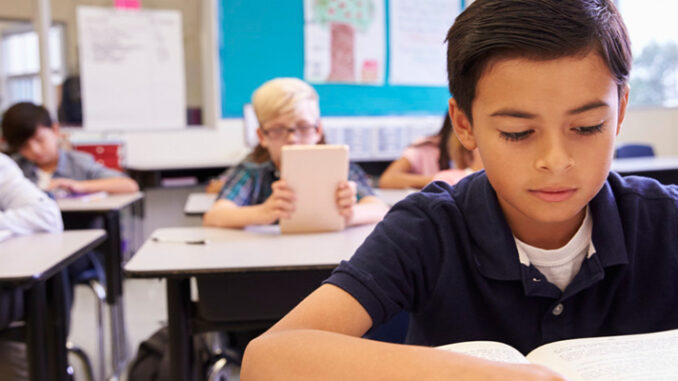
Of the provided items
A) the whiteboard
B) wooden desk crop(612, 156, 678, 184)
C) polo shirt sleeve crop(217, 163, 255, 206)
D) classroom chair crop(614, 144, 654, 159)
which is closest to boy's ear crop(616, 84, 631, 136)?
polo shirt sleeve crop(217, 163, 255, 206)

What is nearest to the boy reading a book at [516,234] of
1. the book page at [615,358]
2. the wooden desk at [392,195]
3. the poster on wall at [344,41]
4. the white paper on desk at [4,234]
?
the book page at [615,358]

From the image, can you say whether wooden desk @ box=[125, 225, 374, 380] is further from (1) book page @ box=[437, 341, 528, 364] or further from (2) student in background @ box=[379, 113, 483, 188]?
(2) student in background @ box=[379, 113, 483, 188]

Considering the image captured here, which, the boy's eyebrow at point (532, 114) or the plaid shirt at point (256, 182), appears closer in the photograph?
the boy's eyebrow at point (532, 114)

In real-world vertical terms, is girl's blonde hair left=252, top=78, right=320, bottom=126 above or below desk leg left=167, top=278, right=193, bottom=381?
above

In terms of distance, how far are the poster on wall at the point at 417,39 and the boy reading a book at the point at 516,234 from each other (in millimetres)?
4090

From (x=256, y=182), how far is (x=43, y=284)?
2.27ft

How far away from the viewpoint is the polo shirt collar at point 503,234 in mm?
755

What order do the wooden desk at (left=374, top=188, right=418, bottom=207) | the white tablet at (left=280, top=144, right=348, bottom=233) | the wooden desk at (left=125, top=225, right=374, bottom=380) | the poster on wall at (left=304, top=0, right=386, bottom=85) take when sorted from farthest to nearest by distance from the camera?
1. the poster on wall at (left=304, top=0, right=386, bottom=85)
2. the wooden desk at (left=374, top=188, right=418, bottom=207)
3. the white tablet at (left=280, top=144, right=348, bottom=233)
4. the wooden desk at (left=125, top=225, right=374, bottom=380)

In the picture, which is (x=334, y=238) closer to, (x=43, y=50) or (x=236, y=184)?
(x=236, y=184)

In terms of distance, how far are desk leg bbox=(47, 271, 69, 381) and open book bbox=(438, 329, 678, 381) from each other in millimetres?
1222

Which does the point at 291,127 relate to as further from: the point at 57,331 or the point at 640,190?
the point at 640,190

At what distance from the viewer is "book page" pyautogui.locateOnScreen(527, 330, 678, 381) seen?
1.80ft

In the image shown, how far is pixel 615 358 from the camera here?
582mm

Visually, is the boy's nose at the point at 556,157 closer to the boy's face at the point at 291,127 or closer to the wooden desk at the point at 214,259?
the wooden desk at the point at 214,259
